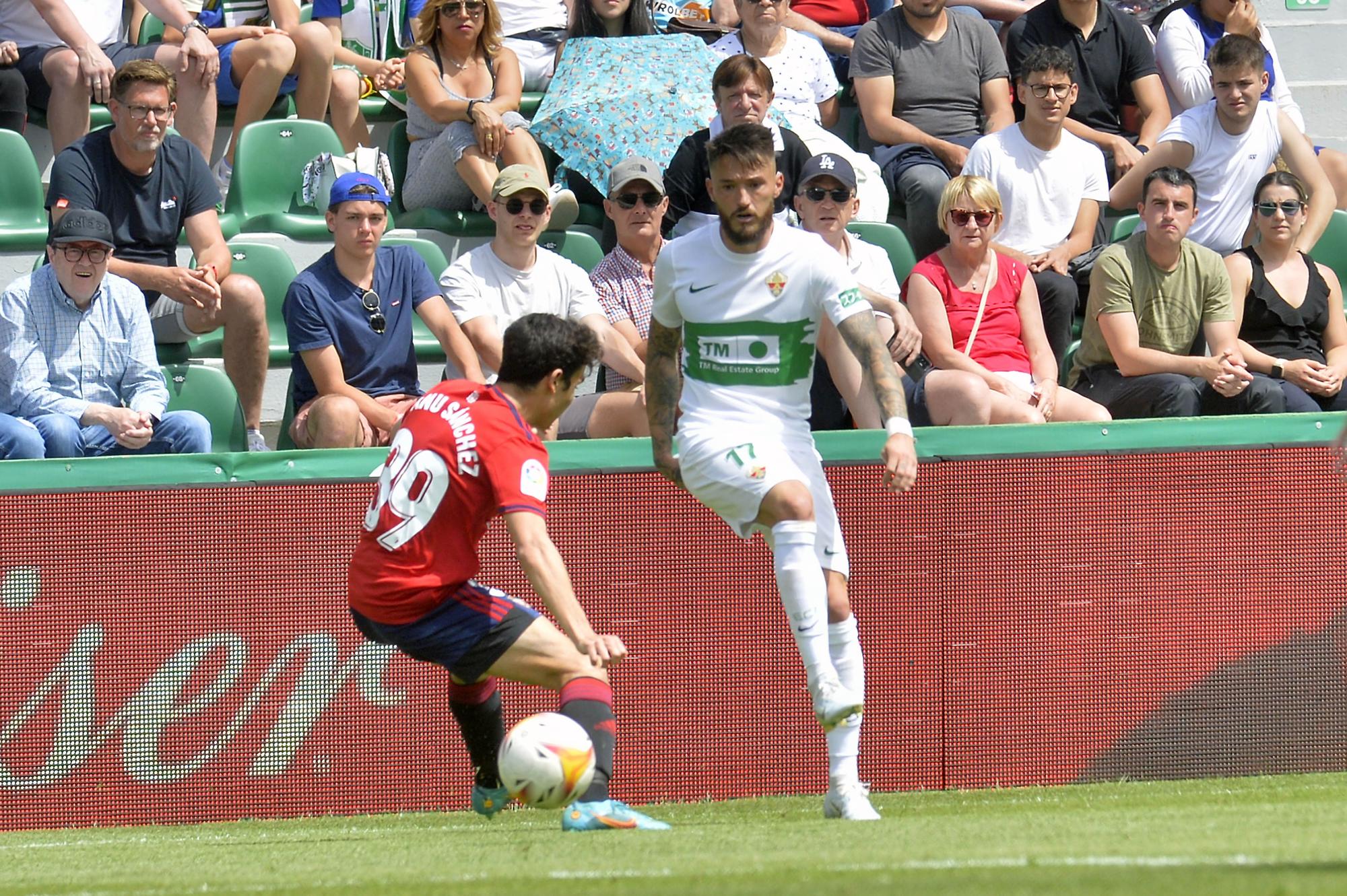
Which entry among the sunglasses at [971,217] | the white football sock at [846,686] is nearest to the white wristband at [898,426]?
the white football sock at [846,686]

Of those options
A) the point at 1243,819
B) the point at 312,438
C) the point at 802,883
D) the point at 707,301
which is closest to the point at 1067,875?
the point at 802,883

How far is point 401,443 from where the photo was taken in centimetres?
543

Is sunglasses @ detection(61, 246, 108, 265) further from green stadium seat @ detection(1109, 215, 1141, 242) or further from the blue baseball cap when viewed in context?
green stadium seat @ detection(1109, 215, 1141, 242)

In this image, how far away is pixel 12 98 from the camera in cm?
936

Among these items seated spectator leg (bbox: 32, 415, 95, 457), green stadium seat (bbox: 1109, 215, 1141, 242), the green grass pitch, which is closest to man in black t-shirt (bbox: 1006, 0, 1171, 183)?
green stadium seat (bbox: 1109, 215, 1141, 242)

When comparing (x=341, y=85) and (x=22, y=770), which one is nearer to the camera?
(x=22, y=770)

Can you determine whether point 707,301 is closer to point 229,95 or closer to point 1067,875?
point 1067,875

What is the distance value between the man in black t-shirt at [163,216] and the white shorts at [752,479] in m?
3.12

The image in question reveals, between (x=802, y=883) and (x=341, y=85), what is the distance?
7.75m

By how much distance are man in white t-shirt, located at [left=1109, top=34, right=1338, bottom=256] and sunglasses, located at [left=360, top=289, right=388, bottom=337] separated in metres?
4.41

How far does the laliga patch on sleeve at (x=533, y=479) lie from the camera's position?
17.0 feet

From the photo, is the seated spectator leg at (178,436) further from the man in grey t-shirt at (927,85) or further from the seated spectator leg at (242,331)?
the man in grey t-shirt at (927,85)

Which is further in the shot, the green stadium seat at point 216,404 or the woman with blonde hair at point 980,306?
the green stadium seat at point 216,404

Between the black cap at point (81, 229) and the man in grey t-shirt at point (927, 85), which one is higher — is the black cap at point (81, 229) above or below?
below
